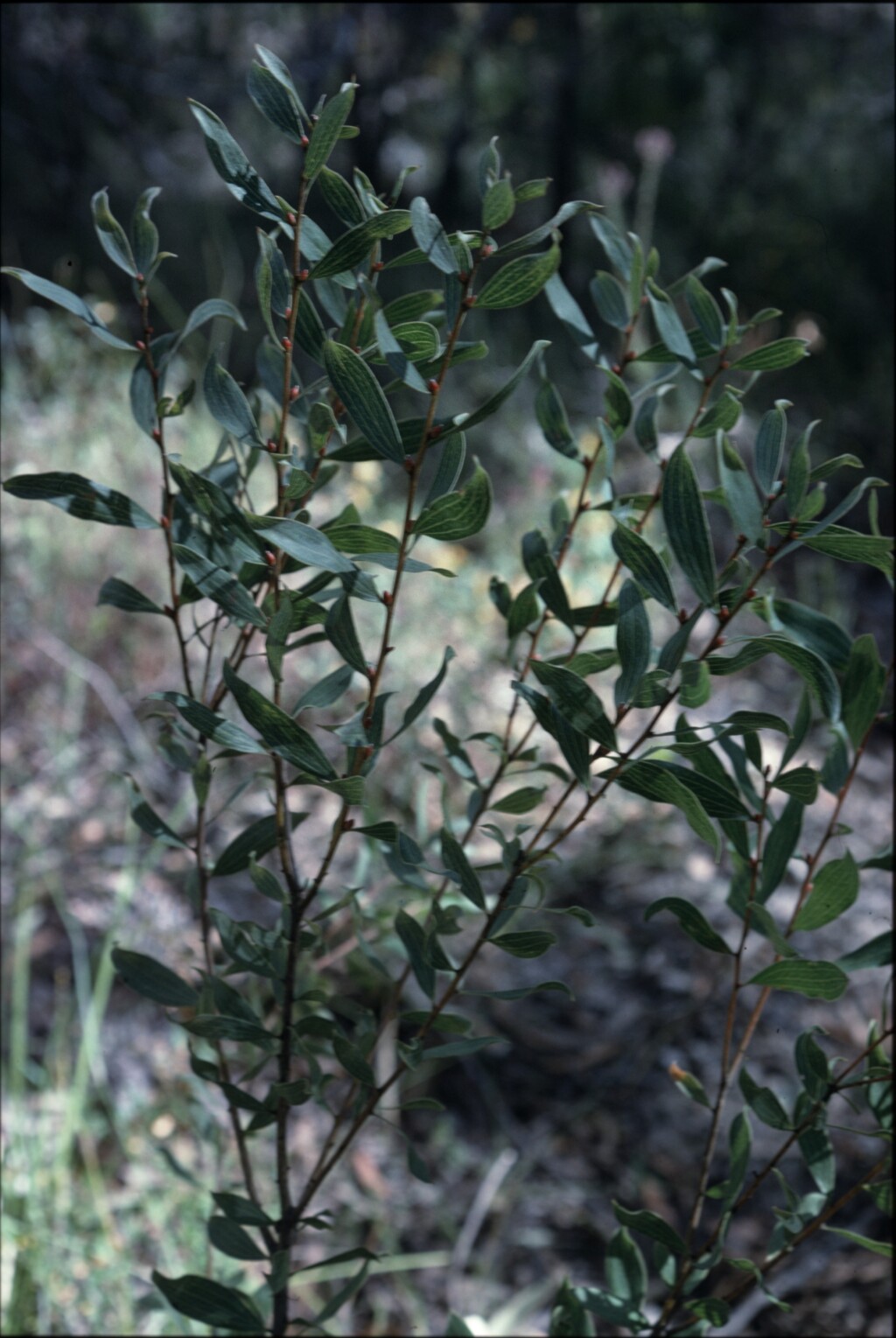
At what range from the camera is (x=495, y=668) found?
199 centimetres

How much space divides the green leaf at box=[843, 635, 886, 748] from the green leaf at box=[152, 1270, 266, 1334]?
444 millimetres

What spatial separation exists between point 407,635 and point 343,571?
1454mm

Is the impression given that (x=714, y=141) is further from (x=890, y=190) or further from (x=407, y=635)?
(x=407, y=635)

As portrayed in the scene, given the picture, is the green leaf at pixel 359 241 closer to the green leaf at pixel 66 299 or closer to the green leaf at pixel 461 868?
the green leaf at pixel 66 299

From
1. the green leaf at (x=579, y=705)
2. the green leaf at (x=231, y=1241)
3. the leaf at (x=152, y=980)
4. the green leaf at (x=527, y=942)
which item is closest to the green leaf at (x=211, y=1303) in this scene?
the green leaf at (x=231, y=1241)

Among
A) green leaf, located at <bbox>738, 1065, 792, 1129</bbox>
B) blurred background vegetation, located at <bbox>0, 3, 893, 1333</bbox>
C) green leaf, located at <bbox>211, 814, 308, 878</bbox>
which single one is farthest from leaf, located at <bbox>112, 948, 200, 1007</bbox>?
blurred background vegetation, located at <bbox>0, 3, 893, 1333</bbox>

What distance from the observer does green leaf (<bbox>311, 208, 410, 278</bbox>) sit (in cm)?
43

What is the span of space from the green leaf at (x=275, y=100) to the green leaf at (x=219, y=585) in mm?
167

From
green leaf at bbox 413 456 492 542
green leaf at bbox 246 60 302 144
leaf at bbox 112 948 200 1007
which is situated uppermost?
green leaf at bbox 246 60 302 144

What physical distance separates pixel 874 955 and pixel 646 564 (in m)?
0.29

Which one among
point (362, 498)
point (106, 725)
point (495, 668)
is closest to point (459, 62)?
point (362, 498)

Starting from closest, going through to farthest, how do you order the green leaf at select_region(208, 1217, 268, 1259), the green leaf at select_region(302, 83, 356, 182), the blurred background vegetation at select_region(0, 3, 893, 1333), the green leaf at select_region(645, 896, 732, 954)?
1. the green leaf at select_region(302, 83, 356, 182)
2. the green leaf at select_region(645, 896, 732, 954)
3. the green leaf at select_region(208, 1217, 268, 1259)
4. the blurred background vegetation at select_region(0, 3, 893, 1333)

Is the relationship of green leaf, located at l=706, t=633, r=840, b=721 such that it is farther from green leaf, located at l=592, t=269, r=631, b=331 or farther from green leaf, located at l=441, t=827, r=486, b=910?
green leaf, located at l=592, t=269, r=631, b=331

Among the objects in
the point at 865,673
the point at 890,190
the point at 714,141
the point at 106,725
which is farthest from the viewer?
the point at 714,141
